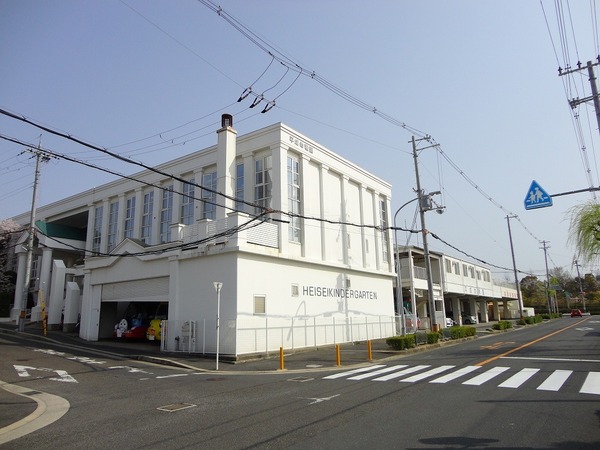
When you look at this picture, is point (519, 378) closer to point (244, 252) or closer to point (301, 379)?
point (301, 379)

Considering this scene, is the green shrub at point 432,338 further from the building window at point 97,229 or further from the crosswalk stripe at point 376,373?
the building window at point 97,229

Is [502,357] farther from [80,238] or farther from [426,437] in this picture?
[80,238]

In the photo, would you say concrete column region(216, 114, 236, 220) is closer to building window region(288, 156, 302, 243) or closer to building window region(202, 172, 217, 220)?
building window region(202, 172, 217, 220)

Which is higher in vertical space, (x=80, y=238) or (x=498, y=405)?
(x=80, y=238)

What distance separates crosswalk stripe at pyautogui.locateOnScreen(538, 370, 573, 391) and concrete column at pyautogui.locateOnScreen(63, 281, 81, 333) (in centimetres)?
3046

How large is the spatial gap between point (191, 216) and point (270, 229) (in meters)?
8.32

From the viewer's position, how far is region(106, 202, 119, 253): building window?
33125 millimetres

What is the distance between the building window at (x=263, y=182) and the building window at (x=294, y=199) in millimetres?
1209

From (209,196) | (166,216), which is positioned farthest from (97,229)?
(209,196)

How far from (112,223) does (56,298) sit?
714cm

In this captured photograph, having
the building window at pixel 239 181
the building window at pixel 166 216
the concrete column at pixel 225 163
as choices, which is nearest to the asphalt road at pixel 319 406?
the concrete column at pixel 225 163

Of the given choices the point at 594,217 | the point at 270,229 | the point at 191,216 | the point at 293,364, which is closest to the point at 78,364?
the point at 293,364

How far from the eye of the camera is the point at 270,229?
22.1 m

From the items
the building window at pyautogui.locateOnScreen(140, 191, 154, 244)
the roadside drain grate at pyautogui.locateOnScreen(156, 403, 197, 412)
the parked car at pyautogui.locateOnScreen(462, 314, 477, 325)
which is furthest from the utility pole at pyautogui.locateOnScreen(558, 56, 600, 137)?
the parked car at pyautogui.locateOnScreen(462, 314, 477, 325)
